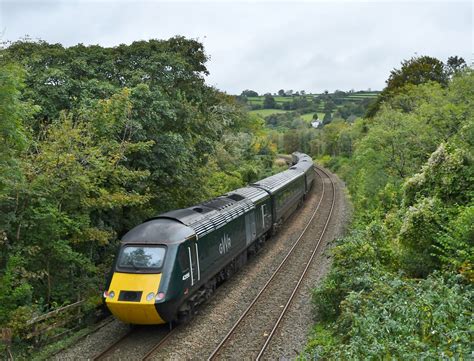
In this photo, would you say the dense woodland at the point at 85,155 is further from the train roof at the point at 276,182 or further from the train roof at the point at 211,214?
the train roof at the point at 276,182

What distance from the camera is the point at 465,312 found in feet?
27.7

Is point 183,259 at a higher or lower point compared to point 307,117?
lower

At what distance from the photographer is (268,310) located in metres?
14.2

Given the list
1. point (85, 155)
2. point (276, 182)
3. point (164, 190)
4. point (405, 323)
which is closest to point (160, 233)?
point (85, 155)

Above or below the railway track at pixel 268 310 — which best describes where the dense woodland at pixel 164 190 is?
above

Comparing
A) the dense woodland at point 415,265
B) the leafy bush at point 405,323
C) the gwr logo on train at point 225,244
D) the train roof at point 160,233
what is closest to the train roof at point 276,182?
the dense woodland at point 415,265

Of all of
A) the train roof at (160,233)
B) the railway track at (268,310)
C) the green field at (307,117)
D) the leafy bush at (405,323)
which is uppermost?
the green field at (307,117)

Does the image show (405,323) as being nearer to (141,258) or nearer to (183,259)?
(183,259)

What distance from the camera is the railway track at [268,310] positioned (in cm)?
1158

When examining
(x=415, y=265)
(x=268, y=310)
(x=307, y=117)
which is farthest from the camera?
(x=307, y=117)

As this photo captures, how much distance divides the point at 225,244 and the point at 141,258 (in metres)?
4.21

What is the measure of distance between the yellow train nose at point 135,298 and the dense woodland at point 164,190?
215 centimetres

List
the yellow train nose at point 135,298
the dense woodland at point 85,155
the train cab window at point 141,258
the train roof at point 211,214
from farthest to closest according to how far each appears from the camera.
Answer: the train roof at point 211,214
the train cab window at point 141,258
the dense woodland at point 85,155
the yellow train nose at point 135,298

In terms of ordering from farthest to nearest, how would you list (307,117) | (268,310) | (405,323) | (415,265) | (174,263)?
1. (307,117)
2. (268,310)
3. (415,265)
4. (174,263)
5. (405,323)
